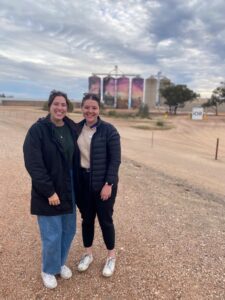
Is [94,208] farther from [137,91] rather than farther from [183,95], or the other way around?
[137,91]

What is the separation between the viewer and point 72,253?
3588mm

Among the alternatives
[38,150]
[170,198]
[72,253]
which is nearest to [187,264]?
[72,253]

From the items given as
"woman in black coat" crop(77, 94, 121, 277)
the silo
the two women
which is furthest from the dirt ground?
the silo

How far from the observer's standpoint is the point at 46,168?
2709 millimetres

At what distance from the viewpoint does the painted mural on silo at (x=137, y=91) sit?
74.9 meters

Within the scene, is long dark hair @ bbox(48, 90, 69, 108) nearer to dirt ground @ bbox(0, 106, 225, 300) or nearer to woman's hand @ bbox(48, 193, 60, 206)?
woman's hand @ bbox(48, 193, 60, 206)

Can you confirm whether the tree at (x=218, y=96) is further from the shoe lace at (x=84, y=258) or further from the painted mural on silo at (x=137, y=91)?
the shoe lace at (x=84, y=258)

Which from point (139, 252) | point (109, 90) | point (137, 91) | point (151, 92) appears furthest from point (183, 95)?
point (139, 252)

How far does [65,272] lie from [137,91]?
242 feet

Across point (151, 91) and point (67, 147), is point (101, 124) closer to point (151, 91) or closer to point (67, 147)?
point (67, 147)

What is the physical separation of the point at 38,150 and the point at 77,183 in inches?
20.9

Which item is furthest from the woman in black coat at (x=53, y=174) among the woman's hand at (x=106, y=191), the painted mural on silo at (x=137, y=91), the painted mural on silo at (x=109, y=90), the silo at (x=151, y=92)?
the silo at (x=151, y=92)

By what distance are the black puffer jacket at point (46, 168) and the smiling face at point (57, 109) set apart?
2.4 inches

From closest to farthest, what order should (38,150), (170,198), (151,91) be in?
(38,150), (170,198), (151,91)
